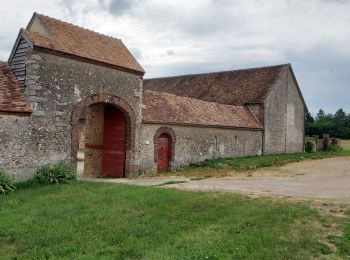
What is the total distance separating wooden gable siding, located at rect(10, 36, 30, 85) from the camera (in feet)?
49.4

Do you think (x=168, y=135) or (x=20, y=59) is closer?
(x=20, y=59)

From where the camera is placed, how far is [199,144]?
914 inches

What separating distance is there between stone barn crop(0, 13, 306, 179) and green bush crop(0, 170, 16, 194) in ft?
1.88

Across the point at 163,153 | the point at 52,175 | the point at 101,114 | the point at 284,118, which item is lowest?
the point at 52,175

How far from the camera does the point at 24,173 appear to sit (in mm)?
14672


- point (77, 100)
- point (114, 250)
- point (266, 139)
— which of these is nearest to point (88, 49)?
point (77, 100)

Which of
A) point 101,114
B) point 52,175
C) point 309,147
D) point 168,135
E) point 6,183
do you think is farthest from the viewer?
point 309,147

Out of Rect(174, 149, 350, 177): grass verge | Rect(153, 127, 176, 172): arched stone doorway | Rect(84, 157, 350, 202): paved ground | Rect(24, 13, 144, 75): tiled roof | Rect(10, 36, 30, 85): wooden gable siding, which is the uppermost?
Rect(24, 13, 144, 75): tiled roof

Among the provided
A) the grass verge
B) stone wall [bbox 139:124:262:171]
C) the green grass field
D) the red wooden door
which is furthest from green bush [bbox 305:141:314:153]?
the green grass field

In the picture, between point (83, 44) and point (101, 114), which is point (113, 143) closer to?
point (101, 114)

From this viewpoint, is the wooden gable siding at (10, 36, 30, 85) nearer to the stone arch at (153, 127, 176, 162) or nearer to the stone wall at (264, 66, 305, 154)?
the stone arch at (153, 127, 176, 162)

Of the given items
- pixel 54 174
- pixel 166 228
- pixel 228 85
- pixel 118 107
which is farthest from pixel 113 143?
pixel 228 85

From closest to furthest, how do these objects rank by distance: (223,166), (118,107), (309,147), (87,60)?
(87,60) < (118,107) < (223,166) < (309,147)

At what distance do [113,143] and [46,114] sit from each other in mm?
5332
